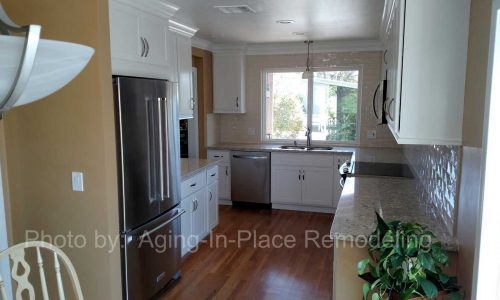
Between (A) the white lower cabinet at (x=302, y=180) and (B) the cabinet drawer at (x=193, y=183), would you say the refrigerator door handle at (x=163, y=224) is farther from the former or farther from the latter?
(A) the white lower cabinet at (x=302, y=180)

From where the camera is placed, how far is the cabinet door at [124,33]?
2.42 metres

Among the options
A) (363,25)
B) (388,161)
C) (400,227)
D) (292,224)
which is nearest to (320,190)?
(292,224)

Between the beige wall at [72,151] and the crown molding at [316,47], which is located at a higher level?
the crown molding at [316,47]

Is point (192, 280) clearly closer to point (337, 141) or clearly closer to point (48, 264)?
point (48, 264)

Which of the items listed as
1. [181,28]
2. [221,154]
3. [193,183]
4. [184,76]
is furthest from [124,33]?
[221,154]

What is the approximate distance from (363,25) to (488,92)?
2.88 meters

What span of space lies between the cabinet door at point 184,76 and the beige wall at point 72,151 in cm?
160

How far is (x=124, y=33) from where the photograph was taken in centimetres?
Answer: 252

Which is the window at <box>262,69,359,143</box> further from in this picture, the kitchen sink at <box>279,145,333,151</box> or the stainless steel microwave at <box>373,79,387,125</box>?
the stainless steel microwave at <box>373,79,387,125</box>

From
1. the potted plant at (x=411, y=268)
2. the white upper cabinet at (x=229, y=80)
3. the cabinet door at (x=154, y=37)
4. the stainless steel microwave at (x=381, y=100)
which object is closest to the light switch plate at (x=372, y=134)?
the stainless steel microwave at (x=381, y=100)

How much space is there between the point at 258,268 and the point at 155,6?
2408mm

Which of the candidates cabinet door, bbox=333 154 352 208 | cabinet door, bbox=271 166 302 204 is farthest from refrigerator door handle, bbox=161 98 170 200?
cabinet door, bbox=333 154 352 208

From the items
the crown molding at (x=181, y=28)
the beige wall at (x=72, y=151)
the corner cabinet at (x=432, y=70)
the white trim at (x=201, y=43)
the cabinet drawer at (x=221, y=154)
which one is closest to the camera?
the corner cabinet at (x=432, y=70)

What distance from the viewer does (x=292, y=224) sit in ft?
15.3
